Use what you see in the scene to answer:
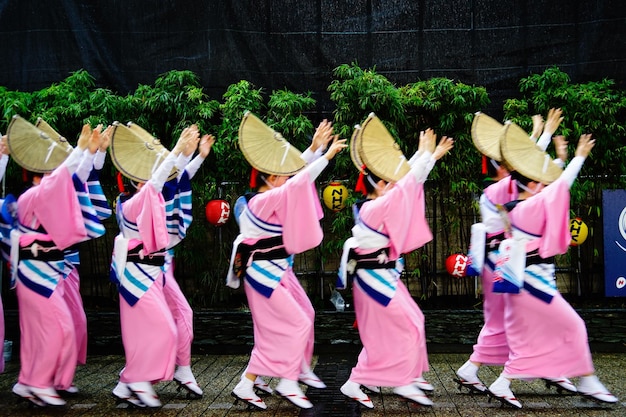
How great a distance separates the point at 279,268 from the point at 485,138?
2.00 m

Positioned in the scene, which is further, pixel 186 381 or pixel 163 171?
pixel 186 381

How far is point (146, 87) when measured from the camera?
9492 mm

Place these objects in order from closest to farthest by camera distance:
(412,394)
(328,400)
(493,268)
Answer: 1. (412,394)
2. (328,400)
3. (493,268)

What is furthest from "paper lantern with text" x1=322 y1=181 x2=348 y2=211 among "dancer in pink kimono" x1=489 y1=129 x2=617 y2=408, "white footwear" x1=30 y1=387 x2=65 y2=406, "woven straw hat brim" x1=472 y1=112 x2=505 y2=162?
"white footwear" x1=30 y1=387 x2=65 y2=406

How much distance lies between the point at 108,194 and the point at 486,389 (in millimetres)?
6258

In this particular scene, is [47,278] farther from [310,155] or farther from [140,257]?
[310,155]

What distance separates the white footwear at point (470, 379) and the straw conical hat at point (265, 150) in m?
2.04

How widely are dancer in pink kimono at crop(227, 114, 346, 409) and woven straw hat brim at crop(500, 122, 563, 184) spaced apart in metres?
1.22

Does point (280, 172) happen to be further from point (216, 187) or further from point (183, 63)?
point (183, 63)

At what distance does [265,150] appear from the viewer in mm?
5570

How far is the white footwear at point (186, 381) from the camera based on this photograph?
559cm

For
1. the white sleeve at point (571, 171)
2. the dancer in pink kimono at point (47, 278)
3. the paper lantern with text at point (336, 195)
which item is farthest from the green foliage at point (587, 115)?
the dancer in pink kimono at point (47, 278)

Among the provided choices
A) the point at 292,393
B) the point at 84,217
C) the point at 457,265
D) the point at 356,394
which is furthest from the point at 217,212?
the point at 356,394

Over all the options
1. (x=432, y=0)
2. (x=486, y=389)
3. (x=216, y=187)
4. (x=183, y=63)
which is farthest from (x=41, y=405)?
(x=432, y=0)
